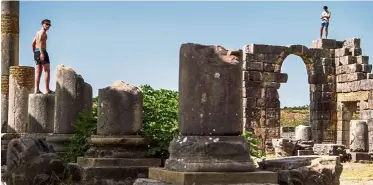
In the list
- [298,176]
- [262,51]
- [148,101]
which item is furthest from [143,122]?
[262,51]

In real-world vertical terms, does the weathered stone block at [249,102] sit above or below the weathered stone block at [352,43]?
below

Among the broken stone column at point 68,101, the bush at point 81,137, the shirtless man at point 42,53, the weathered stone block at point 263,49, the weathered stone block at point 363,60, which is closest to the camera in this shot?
the bush at point 81,137

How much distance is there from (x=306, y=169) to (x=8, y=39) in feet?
39.1

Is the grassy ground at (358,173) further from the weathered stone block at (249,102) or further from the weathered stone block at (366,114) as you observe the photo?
the weathered stone block at (366,114)

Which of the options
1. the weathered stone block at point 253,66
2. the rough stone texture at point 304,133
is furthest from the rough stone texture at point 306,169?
the rough stone texture at point 304,133

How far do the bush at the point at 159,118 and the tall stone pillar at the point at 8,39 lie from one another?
23.5ft

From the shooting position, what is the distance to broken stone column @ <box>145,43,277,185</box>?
6270 millimetres

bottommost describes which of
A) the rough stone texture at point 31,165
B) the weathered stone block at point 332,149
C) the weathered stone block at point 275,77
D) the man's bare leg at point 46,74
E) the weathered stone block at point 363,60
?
the weathered stone block at point 332,149

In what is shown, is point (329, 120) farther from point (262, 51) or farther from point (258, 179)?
point (258, 179)

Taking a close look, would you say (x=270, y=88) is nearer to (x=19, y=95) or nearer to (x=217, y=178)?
(x=19, y=95)

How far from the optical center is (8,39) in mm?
17469

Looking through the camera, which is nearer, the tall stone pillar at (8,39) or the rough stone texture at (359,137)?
the tall stone pillar at (8,39)

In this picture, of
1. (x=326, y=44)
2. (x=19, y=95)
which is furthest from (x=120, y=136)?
(x=326, y=44)

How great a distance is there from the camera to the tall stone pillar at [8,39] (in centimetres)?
1720
